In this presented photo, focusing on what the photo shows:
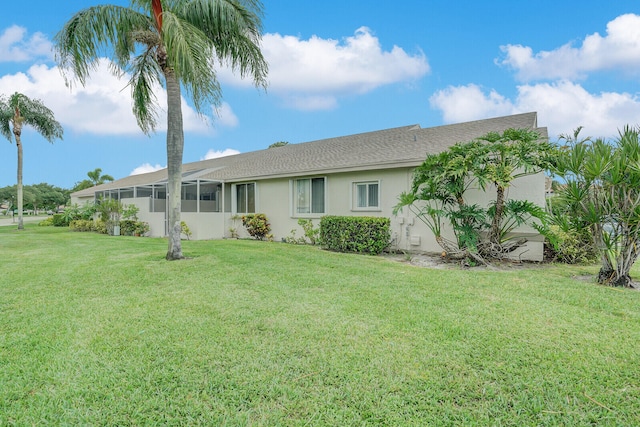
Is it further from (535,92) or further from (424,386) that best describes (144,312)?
(535,92)

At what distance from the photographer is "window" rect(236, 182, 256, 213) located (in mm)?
14195

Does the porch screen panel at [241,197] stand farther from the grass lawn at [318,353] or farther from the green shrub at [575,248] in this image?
the green shrub at [575,248]

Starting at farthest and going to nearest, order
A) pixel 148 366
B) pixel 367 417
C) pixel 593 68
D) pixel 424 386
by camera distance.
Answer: pixel 593 68, pixel 148 366, pixel 424 386, pixel 367 417

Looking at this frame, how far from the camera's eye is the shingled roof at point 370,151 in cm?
1020

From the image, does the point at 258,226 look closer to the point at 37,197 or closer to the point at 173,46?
the point at 173,46

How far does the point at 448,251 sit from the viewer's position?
8.14m

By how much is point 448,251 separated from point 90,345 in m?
7.36

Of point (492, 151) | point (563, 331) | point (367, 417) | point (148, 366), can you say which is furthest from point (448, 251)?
point (148, 366)

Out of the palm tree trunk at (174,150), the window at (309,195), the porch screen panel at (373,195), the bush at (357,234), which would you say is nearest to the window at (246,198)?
the window at (309,195)

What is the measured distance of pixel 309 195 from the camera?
12320 mm

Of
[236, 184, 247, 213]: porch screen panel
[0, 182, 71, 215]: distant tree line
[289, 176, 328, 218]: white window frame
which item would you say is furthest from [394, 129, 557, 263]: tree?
[0, 182, 71, 215]: distant tree line

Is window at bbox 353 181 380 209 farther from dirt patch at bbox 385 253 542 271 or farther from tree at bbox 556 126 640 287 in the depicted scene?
tree at bbox 556 126 640 287

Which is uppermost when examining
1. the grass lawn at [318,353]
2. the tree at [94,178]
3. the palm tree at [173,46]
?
the tree at [94,178]

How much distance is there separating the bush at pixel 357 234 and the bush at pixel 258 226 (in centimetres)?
359
